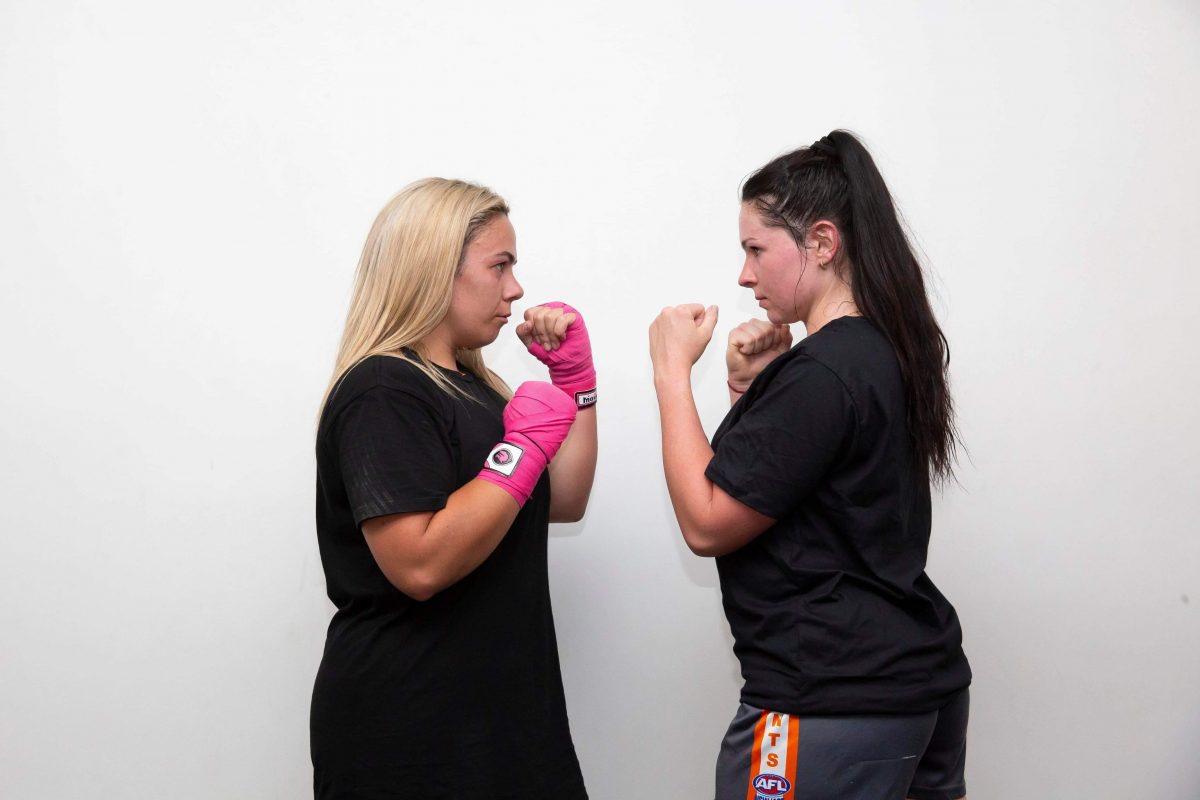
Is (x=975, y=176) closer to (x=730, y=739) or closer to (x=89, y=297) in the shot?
(x=730, y=739)

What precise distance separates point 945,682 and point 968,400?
0.99 meters

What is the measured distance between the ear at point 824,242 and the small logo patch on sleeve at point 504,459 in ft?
1.74

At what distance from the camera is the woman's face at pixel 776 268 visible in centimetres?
143

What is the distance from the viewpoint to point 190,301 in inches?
82.7

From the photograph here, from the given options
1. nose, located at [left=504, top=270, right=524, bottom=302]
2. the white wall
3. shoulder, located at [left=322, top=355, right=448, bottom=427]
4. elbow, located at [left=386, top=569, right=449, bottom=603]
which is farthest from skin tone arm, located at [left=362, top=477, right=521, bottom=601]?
the white wall

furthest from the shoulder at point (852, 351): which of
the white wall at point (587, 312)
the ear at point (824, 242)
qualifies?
the white wall at point (587, 312)

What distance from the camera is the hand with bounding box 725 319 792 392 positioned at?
1661 millimetres

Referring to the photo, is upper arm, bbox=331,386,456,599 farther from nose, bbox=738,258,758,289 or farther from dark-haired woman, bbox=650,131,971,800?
nose, bbox=738,258,758,289

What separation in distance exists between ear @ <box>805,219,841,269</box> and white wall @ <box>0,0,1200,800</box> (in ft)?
2.42

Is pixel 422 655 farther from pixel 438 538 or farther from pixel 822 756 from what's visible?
pixel 822 756

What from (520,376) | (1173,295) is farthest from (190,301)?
(1173,295)

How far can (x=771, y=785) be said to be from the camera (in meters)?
1.30

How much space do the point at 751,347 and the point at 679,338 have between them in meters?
0.21

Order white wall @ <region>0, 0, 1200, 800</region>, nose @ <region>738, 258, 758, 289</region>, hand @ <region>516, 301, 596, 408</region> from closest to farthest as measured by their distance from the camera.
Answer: nose @ <region>738, 258, 758, 289</region> → hand @ <region>516, 301, 596, 408</region> → white wall @ <region>0, 0, 1200, 800</region>
